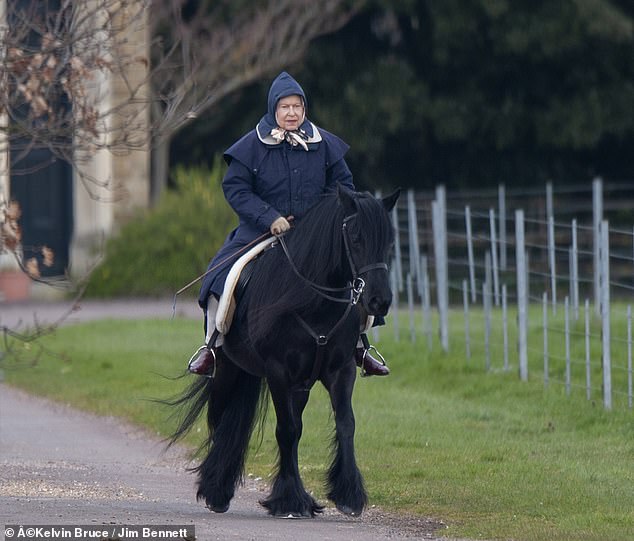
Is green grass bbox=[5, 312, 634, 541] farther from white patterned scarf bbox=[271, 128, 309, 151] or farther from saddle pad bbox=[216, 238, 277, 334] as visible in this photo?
white patterned scarf bbox=[271, 128, 309, 151]

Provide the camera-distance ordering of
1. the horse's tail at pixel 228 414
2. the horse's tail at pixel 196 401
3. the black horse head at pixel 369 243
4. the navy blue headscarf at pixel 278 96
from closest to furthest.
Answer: the black horse head at pixel 369 243
the navy blue headscarf at pixel 278 96
the horse's tail at pixel 228 414
the horse's tail at pixel 196 401

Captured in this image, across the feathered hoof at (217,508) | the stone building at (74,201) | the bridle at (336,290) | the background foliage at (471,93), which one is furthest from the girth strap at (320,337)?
the background foliage at (471,93)

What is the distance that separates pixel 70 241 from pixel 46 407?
12.8 metres

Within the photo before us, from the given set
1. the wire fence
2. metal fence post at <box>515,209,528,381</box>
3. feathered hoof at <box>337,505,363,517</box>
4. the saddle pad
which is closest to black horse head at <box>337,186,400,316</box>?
the saddle pad

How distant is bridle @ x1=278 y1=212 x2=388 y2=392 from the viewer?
27.6 feet

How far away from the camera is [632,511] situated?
352 inches

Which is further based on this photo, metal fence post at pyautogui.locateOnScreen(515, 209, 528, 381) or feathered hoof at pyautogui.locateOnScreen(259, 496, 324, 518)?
metal fence post at pyautogui.locateOnScreen(515, 209, 528, 381)

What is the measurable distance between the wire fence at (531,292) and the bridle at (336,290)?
398 centimetres

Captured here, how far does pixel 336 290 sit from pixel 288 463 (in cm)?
106

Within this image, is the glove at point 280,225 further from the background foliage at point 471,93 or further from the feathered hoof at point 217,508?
the background foliage at point 471,93

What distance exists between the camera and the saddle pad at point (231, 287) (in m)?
9.19

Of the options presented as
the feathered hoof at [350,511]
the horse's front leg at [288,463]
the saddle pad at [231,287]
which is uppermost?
the saddle pad at [231,287]

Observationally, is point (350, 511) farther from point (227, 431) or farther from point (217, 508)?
point (227, 431)

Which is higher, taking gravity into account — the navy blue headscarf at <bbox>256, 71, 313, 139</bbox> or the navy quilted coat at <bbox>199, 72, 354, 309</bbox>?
the navy blue headscarf at <bbox>256, 71, 313, 139</bbox>
